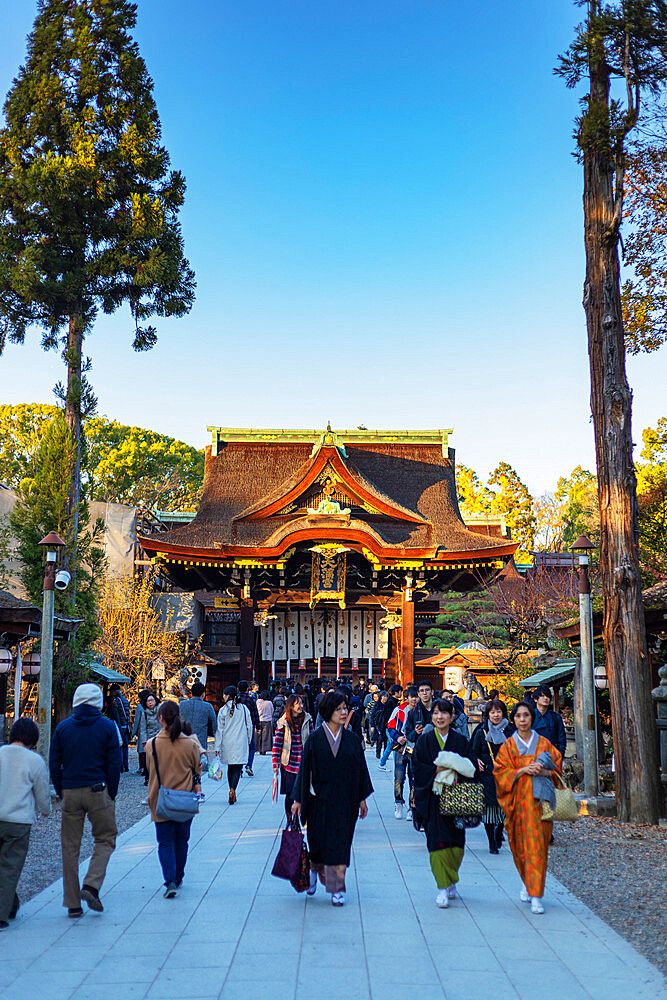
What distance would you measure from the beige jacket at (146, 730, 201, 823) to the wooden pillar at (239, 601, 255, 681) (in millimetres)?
17791

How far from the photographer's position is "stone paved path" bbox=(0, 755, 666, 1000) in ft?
15.2

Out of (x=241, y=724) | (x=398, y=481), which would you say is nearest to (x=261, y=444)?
(x=398, y=481)

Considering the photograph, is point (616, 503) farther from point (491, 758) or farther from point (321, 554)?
point (321, 554)

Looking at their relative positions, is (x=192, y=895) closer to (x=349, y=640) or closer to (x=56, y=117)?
(x=56, y=117)

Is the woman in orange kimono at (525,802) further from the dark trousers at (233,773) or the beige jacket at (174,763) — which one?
the dark trousers at (233,773)

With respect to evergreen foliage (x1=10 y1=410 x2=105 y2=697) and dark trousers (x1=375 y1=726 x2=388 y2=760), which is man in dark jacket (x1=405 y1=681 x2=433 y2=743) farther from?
evergreen foliage (x1=10 y1=410 x2=105 y2=697)

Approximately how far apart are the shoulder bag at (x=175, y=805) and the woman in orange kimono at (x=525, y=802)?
2369mm

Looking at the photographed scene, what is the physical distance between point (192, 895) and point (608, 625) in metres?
6.48

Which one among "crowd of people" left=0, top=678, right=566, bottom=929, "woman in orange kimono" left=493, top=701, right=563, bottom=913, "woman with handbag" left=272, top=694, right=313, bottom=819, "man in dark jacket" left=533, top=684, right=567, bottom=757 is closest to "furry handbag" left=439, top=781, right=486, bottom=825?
"crowd of people" left=0, top=678, right=566, bottom=929

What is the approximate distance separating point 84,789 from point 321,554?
19.2 metres

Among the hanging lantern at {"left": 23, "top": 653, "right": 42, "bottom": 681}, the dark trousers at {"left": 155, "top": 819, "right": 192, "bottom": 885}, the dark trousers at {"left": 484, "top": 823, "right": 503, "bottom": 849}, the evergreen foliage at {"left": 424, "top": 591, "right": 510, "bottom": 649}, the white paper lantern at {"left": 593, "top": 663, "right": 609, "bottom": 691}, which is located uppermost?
the evergreen foliage at {"left": 424, "top": 591, "right": 510, "bottom": 649}

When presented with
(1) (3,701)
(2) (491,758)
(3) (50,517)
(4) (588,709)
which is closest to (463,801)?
(2) (491,758)

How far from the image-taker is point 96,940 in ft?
17.9

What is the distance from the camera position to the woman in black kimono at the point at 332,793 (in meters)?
6.34
